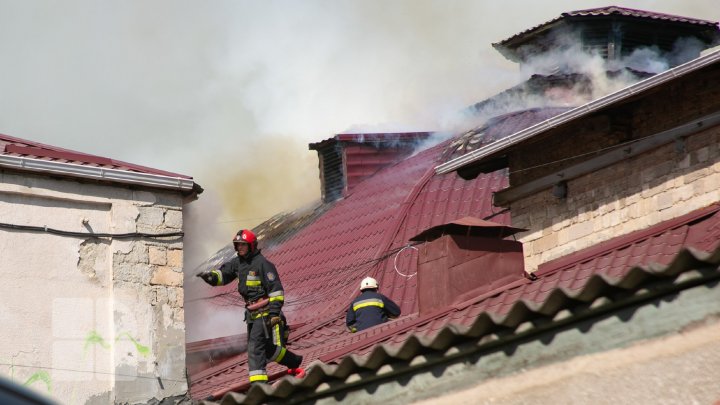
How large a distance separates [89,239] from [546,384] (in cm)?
539

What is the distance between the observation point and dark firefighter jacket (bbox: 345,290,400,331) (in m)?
16.1

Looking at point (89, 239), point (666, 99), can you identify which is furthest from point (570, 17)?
point (89, 239)

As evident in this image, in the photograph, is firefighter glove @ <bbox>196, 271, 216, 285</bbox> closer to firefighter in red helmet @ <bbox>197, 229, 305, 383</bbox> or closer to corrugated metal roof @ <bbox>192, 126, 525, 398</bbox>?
firefighter in red helmet @ <bbox>197, 229, 305, 383</bbox>

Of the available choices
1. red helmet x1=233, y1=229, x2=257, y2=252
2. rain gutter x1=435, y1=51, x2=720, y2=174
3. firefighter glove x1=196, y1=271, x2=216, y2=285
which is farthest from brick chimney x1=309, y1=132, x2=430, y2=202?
firefighter glove x1=196, y1=271, x2=216, y2=285

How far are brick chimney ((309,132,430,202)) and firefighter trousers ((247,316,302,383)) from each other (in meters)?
12.9

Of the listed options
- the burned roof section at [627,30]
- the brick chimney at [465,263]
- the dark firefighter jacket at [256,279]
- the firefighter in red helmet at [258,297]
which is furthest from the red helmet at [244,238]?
the burned roof section at [627,30]

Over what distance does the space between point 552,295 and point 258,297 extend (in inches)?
187

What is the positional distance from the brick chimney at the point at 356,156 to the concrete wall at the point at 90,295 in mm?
12865

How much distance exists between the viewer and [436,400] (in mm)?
9828

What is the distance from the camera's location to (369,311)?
1617 cm

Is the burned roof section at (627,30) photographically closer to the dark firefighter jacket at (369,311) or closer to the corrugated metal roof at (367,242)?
the corrugated metal roof at (367,242)

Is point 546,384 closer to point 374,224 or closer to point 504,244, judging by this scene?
point 504,244

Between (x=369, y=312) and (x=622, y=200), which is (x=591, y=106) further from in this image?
(x=369, y=312)

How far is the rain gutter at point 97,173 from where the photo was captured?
1309 centimetres
